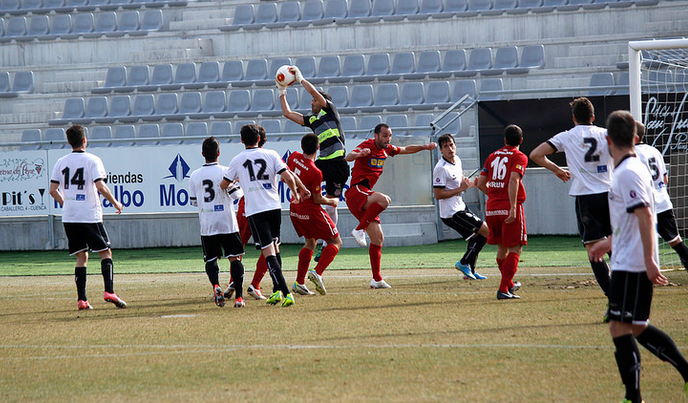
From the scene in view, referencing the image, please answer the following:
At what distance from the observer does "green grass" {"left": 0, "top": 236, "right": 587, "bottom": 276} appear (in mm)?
14891

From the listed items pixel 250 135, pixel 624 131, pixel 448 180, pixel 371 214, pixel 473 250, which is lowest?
pixel 473 250

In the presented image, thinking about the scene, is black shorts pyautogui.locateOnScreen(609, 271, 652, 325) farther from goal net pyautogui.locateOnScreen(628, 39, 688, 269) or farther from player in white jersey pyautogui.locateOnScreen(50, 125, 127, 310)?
goal net pyautogui.locateOnScreen(628, 39, 688, 269)

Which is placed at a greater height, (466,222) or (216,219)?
(216,219)

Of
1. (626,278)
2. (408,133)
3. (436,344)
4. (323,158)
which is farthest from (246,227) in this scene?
(408,133)

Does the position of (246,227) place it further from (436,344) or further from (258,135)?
(436,344)

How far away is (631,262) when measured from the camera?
4746 millimetres

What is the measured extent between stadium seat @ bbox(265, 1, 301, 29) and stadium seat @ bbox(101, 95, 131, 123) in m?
5.04

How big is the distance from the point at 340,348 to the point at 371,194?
4801mm

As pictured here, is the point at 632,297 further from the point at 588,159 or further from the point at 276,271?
the point at 276,271

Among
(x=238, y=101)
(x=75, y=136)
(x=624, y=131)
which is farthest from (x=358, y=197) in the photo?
(x=238, y=101)

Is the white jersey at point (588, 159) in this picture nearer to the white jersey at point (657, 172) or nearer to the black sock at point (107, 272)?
the white jersey at point (657, 172)

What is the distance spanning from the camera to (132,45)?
2834cm

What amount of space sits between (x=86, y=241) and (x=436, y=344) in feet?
16.1

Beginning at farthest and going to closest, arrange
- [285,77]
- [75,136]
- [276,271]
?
[285,77] < [75,136] < [276,271]
